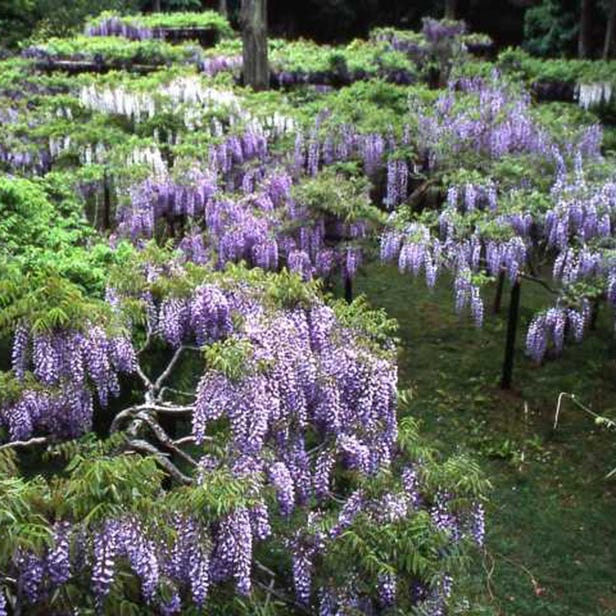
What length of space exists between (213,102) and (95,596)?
12.4 metres

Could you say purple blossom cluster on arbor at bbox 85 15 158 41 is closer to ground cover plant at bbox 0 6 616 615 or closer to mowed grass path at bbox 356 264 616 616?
ground cover plant at bbox 0 6 616 615

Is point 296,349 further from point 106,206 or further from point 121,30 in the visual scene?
point 121,30

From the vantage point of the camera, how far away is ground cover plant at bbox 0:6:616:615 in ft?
13.4

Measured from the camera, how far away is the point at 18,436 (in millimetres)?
5359

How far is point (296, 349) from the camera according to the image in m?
5.20

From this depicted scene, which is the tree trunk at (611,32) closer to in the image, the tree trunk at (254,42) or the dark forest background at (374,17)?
the dark forest background at (374,17)

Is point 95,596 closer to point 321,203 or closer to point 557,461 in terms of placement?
point 557,461

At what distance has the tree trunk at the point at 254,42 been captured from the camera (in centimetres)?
1797

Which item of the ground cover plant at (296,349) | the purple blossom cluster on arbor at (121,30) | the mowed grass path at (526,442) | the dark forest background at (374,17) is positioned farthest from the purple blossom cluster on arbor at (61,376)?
the purple blossom cluster on arbor at (121,30)

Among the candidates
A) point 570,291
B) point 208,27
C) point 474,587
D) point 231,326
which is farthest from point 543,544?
point 208,27

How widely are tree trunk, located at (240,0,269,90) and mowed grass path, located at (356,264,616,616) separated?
7.24 meters

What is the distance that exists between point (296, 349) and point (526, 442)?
4869 millimetres

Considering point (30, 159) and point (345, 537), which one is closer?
point (345, 537)

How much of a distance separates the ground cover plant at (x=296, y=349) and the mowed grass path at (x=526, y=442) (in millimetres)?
39
